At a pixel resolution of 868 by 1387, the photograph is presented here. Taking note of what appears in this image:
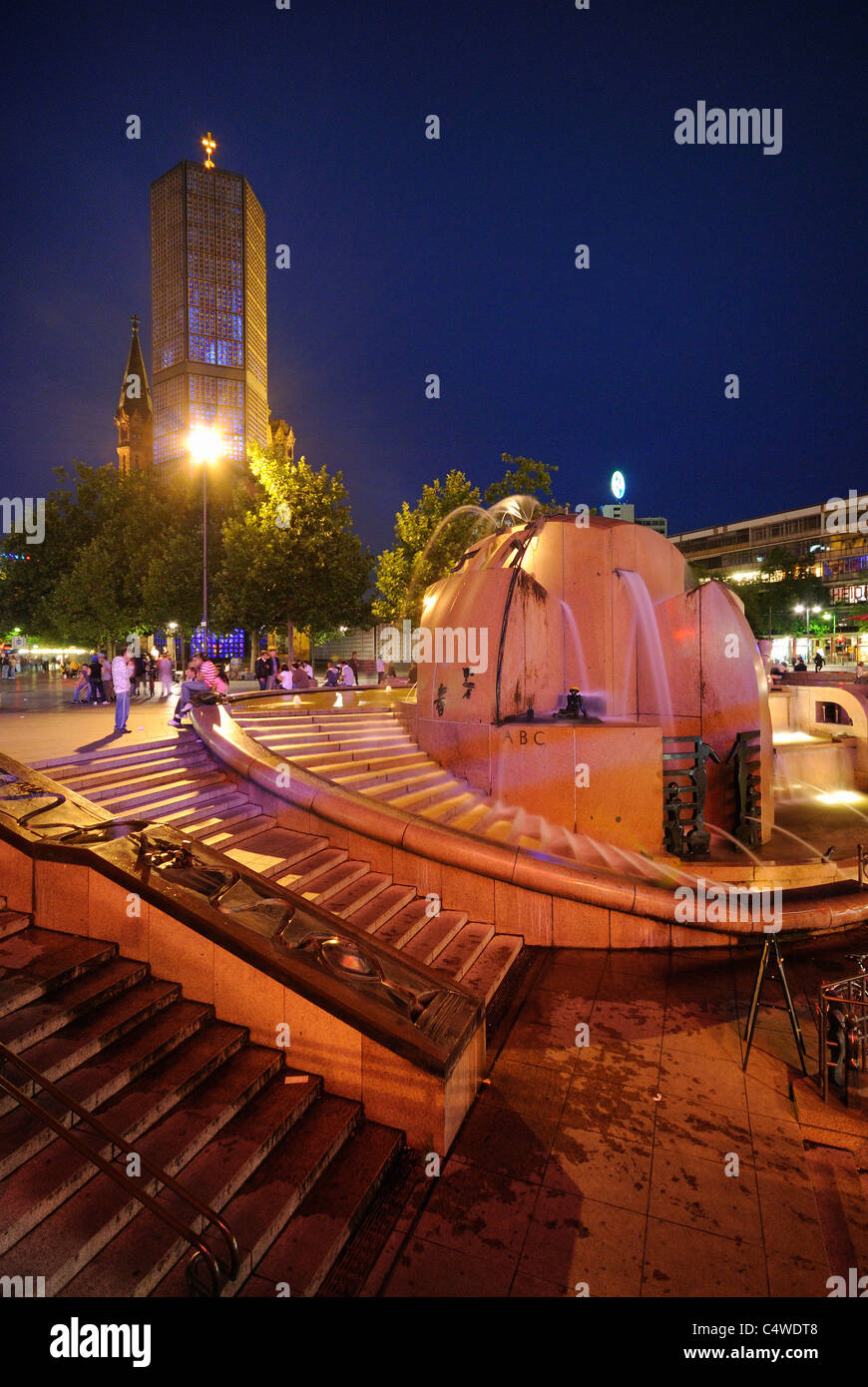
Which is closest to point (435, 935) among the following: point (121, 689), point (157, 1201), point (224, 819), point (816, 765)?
point (224, 819)

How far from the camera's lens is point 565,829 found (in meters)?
10.8

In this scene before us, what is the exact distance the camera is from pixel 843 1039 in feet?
16.6

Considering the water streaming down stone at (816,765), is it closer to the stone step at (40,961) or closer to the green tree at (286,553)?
the stone step at (40,961)

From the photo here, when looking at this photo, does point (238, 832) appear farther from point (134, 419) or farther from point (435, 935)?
point (134, 419)

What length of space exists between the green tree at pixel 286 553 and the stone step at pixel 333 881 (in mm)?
19708

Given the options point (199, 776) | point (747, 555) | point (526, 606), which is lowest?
point (199, 776)

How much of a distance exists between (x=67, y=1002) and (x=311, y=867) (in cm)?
353

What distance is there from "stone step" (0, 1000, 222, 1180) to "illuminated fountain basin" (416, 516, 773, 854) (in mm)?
7121

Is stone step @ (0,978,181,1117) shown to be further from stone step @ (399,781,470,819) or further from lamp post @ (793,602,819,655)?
lamp post @ (793,602,819,655)

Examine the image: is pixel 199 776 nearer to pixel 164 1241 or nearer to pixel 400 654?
pixel 164 1241

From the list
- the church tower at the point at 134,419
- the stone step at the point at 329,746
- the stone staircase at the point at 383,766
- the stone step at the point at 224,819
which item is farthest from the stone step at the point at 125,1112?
the church tower at the point at 134,419
